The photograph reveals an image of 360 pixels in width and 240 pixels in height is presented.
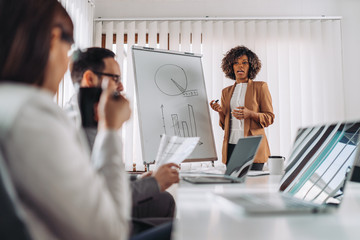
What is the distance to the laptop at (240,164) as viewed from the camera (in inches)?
46.0

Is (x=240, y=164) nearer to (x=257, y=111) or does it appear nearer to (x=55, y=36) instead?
(x=55, y=36)

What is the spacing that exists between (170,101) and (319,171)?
4.39ft

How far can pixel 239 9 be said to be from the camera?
146 inches

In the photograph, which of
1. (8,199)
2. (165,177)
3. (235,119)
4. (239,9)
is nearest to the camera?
(8,199)

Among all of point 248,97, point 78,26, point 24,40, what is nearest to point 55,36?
point 24,40

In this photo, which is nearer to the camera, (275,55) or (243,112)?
(243,112)

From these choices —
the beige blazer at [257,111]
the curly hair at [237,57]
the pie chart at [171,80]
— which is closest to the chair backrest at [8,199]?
the pie chart at [171,80]

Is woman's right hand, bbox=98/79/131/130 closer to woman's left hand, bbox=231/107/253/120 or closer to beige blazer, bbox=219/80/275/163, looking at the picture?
woman's left hand, bbox=231/107/253/120

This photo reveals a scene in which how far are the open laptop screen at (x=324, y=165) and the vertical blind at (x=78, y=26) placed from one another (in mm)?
2378

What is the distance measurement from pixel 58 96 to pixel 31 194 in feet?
8.28

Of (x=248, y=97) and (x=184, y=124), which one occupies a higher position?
(x=248, y=97)

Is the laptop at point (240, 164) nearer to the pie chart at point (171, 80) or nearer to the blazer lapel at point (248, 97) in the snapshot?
the pie chart at point (171, 80)

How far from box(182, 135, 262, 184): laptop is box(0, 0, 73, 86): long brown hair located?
2.41 feet

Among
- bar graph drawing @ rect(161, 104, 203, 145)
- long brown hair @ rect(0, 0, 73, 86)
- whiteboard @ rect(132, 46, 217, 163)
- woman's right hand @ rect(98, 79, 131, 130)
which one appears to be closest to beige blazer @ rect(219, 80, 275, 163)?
whiteboard @ rect(132, 46, 217, 163)
